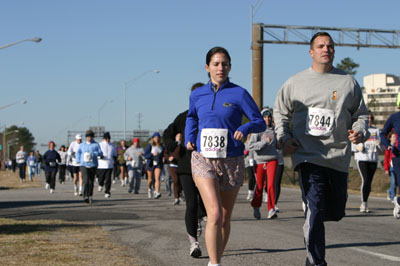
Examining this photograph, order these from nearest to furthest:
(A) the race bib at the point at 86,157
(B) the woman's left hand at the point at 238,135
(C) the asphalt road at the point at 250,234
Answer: (B) the woman's left hand at the point at 238,135, (C) the asphalt road at the point at 250,234, (A) the race bib at the point at 86,157

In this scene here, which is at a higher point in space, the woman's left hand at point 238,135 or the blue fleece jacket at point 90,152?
the woman's left hand at point 238,135

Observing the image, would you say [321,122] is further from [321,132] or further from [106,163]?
[106,163]

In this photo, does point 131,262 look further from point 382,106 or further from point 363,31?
point 382,106

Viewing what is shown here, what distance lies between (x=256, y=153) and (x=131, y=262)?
605 centimetres

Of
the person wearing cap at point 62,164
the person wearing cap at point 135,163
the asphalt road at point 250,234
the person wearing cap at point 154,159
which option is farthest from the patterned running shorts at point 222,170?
the person wearing cap at point 62,164

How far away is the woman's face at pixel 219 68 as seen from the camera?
6535mm

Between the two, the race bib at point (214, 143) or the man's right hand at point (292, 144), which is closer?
the man's right hand at point (292, 144)

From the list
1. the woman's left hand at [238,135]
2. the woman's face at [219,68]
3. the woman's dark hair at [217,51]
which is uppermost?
the woman's dark hair at [217,51]

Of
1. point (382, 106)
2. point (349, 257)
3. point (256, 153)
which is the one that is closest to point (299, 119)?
point (349, 257)

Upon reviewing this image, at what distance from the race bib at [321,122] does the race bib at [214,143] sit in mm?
839

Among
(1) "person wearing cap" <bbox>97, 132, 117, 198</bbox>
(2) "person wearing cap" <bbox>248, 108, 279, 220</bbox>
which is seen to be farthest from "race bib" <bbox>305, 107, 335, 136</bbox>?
(1) "person wearing cap" <bbox>97, 132, 117, 198</bbox>

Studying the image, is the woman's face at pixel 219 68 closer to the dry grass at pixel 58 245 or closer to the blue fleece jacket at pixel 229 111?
the blue fleece jacket at pixel 229 111

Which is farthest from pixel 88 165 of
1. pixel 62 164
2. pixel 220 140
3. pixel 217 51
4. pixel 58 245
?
pixel 62 164

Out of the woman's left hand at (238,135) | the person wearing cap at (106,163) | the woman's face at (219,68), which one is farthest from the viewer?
the person wearing cap at (106,163)
